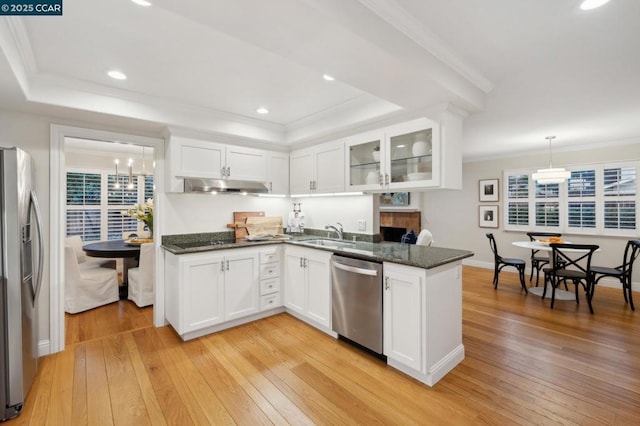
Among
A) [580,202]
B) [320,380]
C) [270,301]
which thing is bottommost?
[320,380]

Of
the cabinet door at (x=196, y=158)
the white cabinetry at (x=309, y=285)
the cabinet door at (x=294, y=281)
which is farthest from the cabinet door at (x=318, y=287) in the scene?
the cabinet door at (x=196, y=158)

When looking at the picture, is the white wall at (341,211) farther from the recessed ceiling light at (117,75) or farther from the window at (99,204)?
the window at (99,204)

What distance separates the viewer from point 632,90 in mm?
2748

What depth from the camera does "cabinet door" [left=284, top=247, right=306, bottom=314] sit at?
3.40 meters

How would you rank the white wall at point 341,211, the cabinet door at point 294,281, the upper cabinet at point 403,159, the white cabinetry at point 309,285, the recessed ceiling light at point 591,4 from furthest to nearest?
1. the white wall at point 341,211
2. the cabinet door at point 294,281
3. the white cabinetry at point 309,285
4. the upper cabinet at point 403,159
5. the recessed ceiling light at point 591,4

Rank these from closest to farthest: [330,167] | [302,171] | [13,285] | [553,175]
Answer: [13,285]
[330,167]
[302,171]
[553,175]

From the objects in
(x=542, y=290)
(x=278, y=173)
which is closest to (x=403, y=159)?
(x=278, y=173)

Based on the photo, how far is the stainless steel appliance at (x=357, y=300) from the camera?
2547mm

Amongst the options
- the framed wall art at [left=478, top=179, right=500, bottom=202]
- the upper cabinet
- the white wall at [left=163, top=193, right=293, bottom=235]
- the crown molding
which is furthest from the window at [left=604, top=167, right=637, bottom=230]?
the white wall at [left=163, top=193, right=293, bottom=235]

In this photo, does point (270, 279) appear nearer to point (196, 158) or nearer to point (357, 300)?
point (357, 300)

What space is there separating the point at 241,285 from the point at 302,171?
170cm

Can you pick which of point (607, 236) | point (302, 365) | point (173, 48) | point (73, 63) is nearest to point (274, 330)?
point (302, 365)

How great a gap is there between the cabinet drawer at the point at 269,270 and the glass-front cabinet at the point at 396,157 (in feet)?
4.37

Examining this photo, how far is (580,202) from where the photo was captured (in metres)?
5.17
